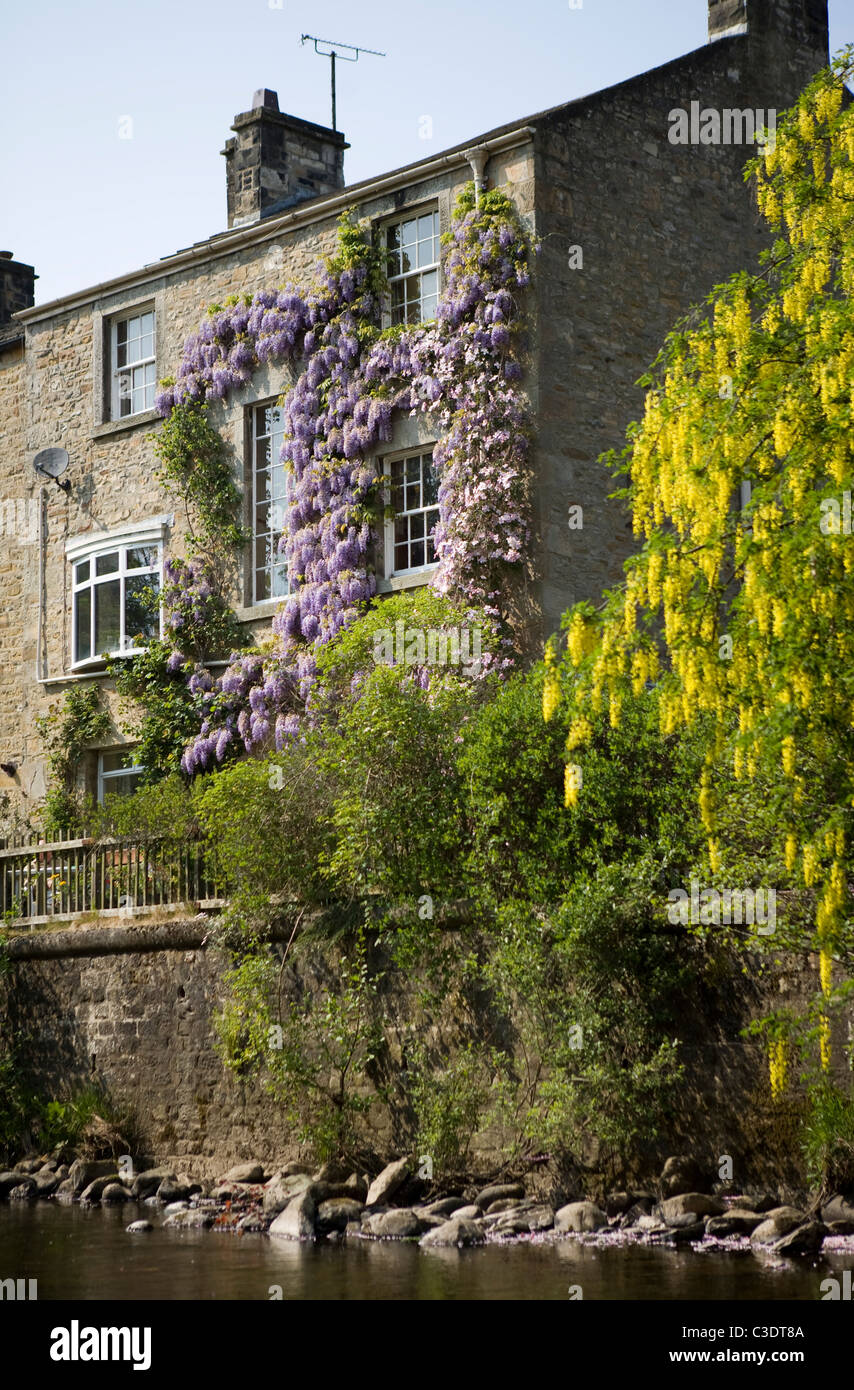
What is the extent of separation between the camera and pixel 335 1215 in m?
12.0

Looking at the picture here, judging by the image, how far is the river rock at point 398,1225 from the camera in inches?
453

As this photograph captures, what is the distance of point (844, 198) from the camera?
1040 centimetres

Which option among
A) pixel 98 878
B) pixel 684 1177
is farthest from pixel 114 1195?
pixel 684 1177

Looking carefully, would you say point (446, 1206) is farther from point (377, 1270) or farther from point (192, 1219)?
point (192, 1219)

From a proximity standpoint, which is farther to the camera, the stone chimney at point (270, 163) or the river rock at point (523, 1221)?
the stone chimney at point (270, 163)

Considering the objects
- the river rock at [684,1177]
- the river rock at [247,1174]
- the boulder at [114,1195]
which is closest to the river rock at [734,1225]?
the river rock at [684,1177]

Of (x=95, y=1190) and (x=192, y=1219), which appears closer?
(x=192, y=1219)

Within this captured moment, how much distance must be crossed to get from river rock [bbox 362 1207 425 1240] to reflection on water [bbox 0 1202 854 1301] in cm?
21

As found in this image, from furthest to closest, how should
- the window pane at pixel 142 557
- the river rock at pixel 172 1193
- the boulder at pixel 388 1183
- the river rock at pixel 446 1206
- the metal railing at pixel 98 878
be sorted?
1. the window pane at pixel 142 557
2. the metal railing at pixel 98 878
3. the river rock at pixel 172 1193
4. the boulder at pixel 388 1183
5. the river rock at pixel 446 1206

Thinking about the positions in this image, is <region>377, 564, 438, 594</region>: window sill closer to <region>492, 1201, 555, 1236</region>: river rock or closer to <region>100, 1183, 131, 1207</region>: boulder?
<region>100, 1183, 131, 1207</region>: boulder

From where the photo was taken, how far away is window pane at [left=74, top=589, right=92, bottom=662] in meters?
21.8

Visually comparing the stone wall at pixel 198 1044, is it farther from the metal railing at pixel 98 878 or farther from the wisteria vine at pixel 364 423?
the wisteria vine at pixel 364 423

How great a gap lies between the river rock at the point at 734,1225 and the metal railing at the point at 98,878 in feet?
19.4

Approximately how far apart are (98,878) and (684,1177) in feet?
24.6
